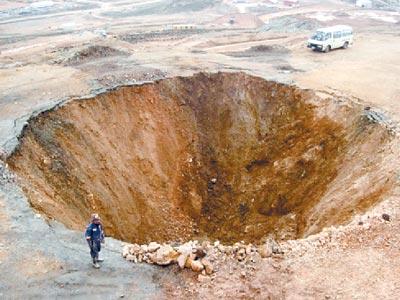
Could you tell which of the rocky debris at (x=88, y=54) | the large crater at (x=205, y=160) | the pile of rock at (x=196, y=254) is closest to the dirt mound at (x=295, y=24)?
the rocky debris at (x=88, y=54)

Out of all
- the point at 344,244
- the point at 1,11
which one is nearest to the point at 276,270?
the point at 344,244

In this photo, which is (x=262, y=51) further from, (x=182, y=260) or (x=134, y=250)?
(x=182, y=260)

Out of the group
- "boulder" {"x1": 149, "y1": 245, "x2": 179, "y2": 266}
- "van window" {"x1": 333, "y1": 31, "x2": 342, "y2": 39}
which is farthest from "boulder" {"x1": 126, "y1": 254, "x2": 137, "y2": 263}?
"van window" {"x1": 333, "y1": 31, "x2": 342, "y2": 39}

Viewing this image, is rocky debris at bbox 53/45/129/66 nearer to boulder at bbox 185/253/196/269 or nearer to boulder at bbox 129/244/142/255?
boulder at bbox 129/244/142/255

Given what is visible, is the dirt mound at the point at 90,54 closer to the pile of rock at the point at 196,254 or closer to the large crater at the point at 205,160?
the large crater at the point at 205,160

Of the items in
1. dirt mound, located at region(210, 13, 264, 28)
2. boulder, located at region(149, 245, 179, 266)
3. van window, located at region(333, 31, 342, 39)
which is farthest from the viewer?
dirt mound, located at region(210, 13, 264, 28)

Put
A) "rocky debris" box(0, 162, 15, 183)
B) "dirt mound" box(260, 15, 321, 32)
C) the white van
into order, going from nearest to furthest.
Answer: 1. "rocky debris" box(0, 162, 15, 183)
2. the white van
3. "dirt mound" box(260, 15, 321, 32)

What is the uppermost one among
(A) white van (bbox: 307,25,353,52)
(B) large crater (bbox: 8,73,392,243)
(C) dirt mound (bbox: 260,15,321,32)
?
(A) white van (bbox: 307,25,353,52)

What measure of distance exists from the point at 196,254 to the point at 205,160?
13.1 meters

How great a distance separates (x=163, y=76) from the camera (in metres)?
26.5

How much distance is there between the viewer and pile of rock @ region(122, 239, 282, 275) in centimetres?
1230

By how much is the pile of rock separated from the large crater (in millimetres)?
4537

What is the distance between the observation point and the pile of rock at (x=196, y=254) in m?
12.3

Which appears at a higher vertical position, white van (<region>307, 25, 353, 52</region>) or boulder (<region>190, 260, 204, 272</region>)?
white van (<region>307, 25, 353, 52</region>)
